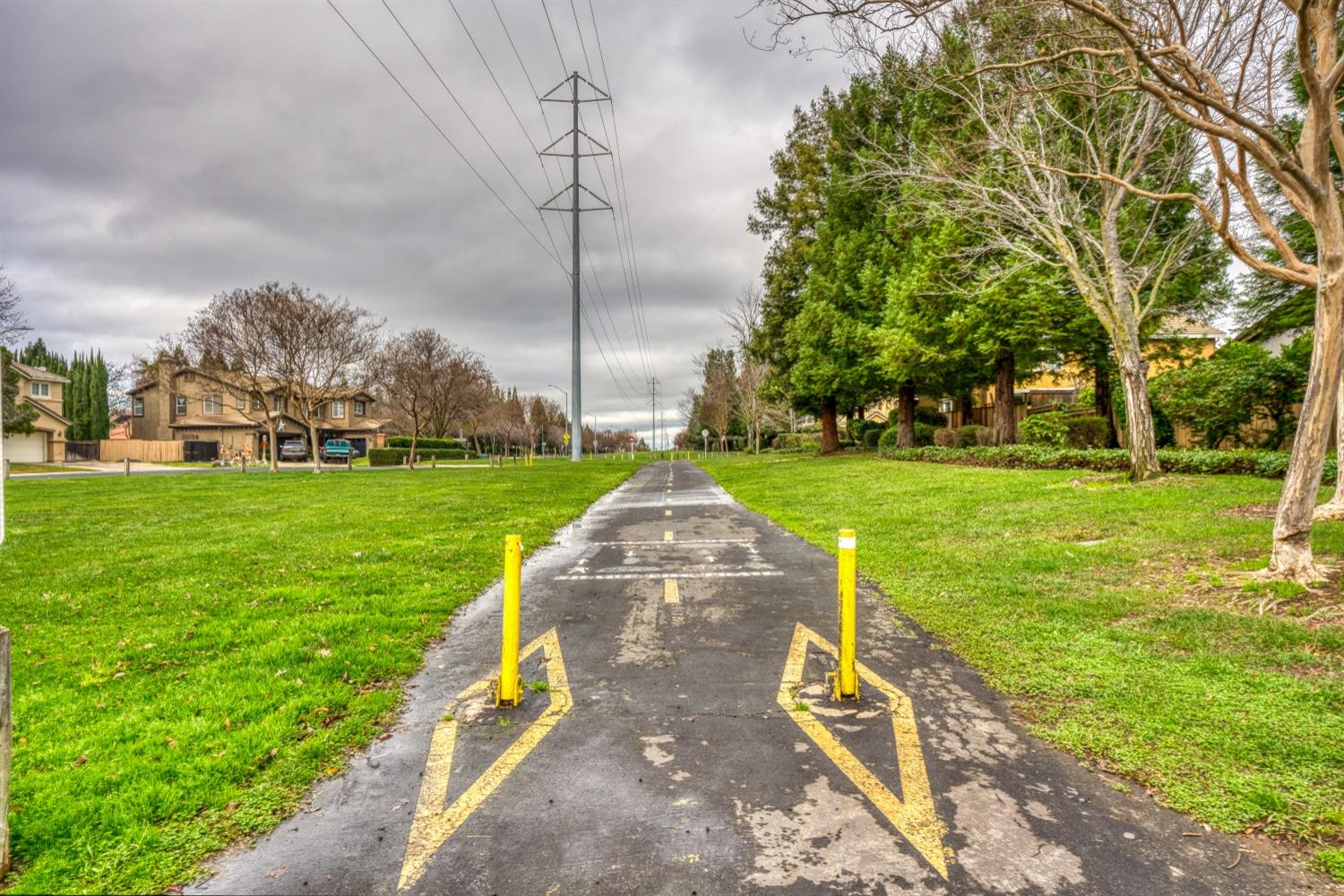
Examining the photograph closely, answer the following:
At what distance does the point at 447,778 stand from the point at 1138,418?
15.6 meters

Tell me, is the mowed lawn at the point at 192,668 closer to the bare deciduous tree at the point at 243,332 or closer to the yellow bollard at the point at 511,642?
the yellow bollard at the point at 511,642

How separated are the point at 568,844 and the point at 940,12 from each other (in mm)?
10462

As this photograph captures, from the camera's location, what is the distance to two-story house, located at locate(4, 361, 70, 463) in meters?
46.2

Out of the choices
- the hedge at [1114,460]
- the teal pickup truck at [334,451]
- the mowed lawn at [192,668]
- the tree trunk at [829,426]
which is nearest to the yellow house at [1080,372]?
the hedge at [1114,460]

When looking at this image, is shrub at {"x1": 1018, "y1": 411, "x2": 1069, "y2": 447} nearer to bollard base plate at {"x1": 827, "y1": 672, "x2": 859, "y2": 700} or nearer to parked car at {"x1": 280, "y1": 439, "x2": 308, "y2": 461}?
bollard base plate at {"x1": 827, "y1": 672, "x2": 859, "y2": 700}

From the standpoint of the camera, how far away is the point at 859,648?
5.77m

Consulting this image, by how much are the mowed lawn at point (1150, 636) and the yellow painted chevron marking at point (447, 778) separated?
321 centimetres

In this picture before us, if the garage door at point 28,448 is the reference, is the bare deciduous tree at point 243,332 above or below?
above

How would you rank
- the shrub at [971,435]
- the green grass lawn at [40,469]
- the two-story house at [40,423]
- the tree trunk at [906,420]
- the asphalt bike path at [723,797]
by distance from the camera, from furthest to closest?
the two-story house at [40,423] → the green grass lawn at [40,469] → the tree trunk at [906,420] → the shrub at [971,435] → the asphalt bike path at [723,797]

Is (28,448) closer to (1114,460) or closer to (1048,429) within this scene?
(1048,429)

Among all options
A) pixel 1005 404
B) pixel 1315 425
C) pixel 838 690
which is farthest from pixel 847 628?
pixel 1005 404

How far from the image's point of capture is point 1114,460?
16188 millimetres

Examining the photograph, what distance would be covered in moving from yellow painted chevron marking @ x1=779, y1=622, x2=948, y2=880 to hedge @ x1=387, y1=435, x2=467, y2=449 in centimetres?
5799

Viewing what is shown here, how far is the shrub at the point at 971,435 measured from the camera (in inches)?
1074
